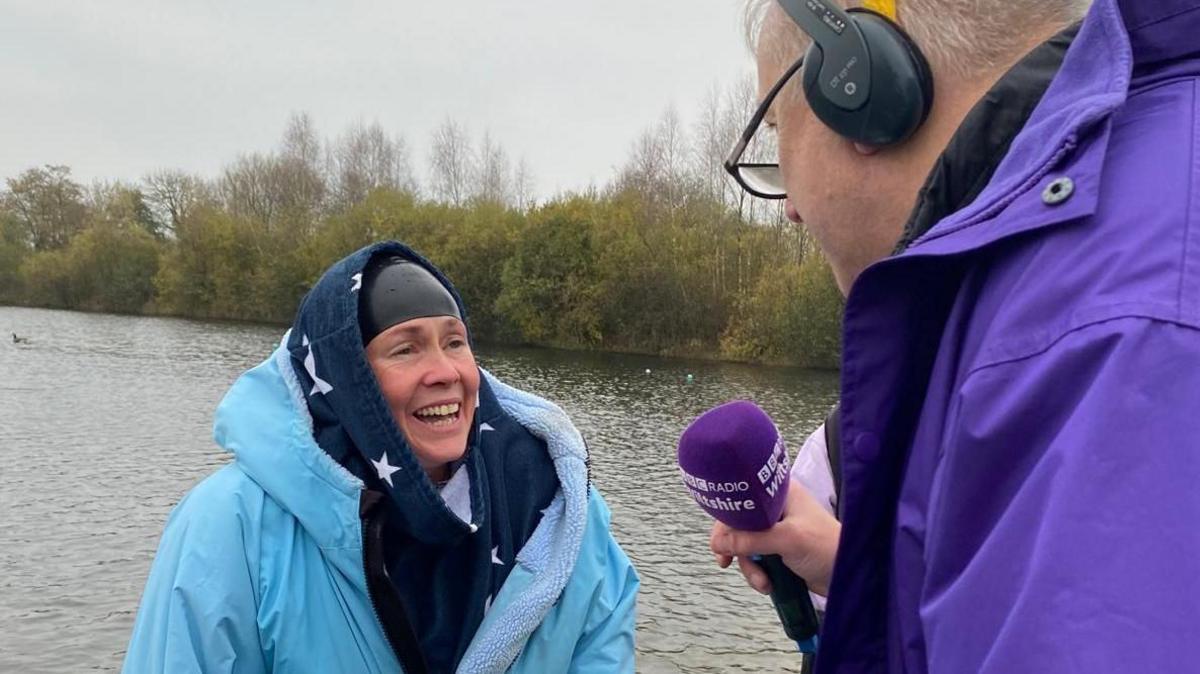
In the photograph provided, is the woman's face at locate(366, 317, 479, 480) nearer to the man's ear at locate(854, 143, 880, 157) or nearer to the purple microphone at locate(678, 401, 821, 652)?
the purple microphone at locate(678, 401, 821, 652)

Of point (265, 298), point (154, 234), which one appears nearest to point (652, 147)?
point (265, 298)

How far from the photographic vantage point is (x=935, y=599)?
80 centimetres

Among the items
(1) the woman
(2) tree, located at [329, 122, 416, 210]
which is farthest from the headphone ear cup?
(2) tree, located at [329, 122, 416, 210]

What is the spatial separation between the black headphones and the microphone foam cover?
0.66m

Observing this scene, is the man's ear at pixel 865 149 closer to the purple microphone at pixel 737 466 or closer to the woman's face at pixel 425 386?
the purple microphone at pixel 737 466

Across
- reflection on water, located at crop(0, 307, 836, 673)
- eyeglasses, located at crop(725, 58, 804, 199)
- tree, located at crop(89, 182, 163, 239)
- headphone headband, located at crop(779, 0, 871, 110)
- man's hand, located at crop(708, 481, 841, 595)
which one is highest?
tree, located at crop(89, 182, 163, 239)

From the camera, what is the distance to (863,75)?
1214 mm

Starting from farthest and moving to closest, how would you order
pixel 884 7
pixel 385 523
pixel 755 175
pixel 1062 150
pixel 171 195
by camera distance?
pixel 171 195, pixel 385 523, pixel 755 175, pixel 884 7, pixel 1062 150

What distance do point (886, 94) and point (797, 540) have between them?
0.97 metres

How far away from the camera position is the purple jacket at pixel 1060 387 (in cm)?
61

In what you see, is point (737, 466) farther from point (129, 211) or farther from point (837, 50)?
point (129, 211)

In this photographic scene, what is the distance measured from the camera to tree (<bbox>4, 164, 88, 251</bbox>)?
221 ft

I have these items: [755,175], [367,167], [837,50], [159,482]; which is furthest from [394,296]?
[367,167]

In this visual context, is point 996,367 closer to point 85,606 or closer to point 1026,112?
point 1026,112
